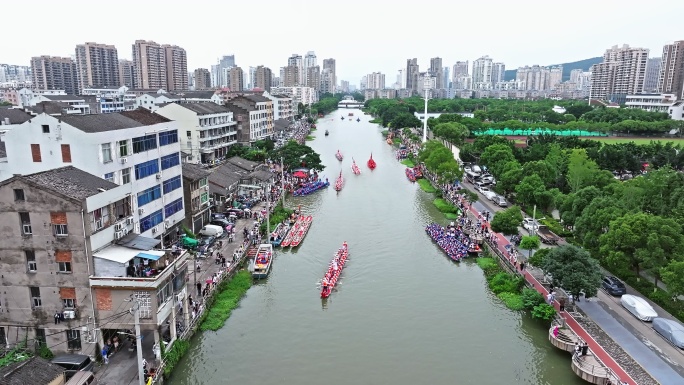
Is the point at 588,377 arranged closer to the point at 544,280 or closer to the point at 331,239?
the point at 544,280

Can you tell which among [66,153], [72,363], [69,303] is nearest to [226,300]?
[69,303]

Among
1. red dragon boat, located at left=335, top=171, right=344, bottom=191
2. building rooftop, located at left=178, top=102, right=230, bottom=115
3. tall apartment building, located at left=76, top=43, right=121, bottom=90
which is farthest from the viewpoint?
tall apartment building, located at left=76, top=43, right=121, bottom=90

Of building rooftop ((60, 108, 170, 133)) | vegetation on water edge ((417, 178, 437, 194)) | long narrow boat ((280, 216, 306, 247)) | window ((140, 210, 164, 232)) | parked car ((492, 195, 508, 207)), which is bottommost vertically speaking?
vegetation on water edge ((417, 178, 437, 194))

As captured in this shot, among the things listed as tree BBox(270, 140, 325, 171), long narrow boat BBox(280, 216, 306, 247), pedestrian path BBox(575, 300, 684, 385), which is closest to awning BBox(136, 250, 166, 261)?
long narrow boat BBox(280, 216, 306, 247)

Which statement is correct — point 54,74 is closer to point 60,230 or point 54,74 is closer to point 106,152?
point 106,152

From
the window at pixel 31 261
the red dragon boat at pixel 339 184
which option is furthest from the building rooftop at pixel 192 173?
the red dragon boat at pixel 339 184

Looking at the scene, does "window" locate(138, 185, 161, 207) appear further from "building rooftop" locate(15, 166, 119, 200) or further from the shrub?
the shrub

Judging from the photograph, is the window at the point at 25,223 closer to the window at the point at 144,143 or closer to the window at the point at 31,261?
the window at the point at 31,261

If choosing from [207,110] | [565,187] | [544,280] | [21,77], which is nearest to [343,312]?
[544,280]
